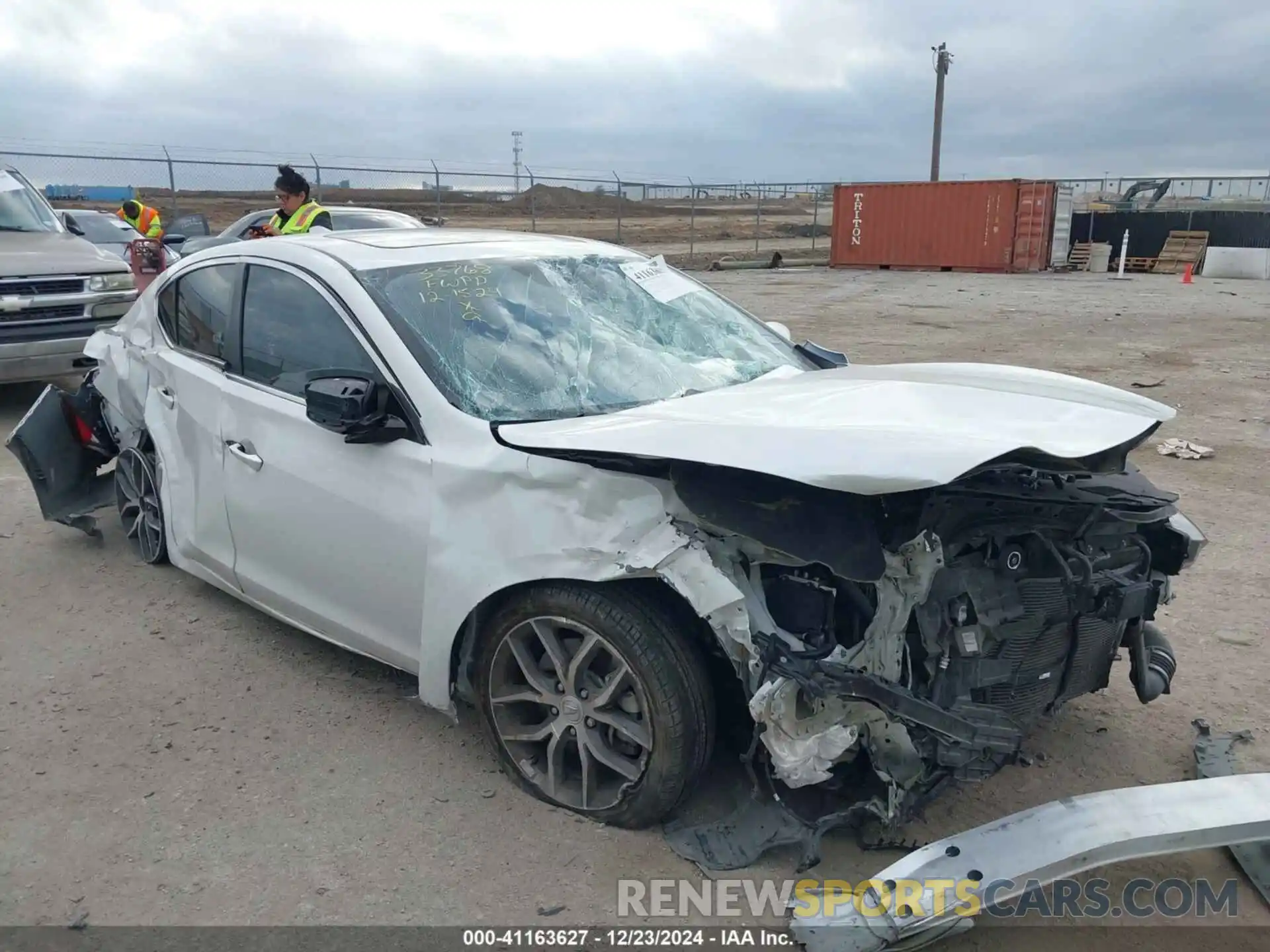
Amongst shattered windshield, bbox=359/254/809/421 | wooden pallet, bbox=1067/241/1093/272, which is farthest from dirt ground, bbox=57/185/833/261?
shattered windshield, bbox=359/254/809/421

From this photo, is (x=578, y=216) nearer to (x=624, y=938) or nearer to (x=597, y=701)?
(x=597, y=701)

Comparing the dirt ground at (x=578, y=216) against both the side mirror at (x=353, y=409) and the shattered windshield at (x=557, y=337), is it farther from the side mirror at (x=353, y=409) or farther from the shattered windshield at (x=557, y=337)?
the side mirror at (x=353, y=409)

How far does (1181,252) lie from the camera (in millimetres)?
27969

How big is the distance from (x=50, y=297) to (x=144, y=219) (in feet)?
21.5

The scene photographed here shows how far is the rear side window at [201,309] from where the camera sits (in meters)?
4.05

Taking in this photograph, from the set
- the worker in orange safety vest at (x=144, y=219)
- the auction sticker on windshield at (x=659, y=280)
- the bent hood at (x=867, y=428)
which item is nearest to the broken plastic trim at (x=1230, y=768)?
the bent hood at (x=867, y=428)

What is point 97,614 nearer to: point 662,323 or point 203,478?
point 203,478

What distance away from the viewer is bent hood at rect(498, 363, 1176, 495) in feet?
8.07

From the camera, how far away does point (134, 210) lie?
14141mm

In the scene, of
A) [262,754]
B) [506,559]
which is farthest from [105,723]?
[506,559]

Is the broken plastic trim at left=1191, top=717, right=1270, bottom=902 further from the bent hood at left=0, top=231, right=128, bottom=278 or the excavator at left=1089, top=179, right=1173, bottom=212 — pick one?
the excavator at left=1089, top=179, right=1173, bottom=212

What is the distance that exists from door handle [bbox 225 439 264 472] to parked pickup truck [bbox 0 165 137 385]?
186 inches

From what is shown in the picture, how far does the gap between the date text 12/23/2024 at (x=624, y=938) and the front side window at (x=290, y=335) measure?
1707 mm

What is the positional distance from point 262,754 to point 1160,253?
101ft
